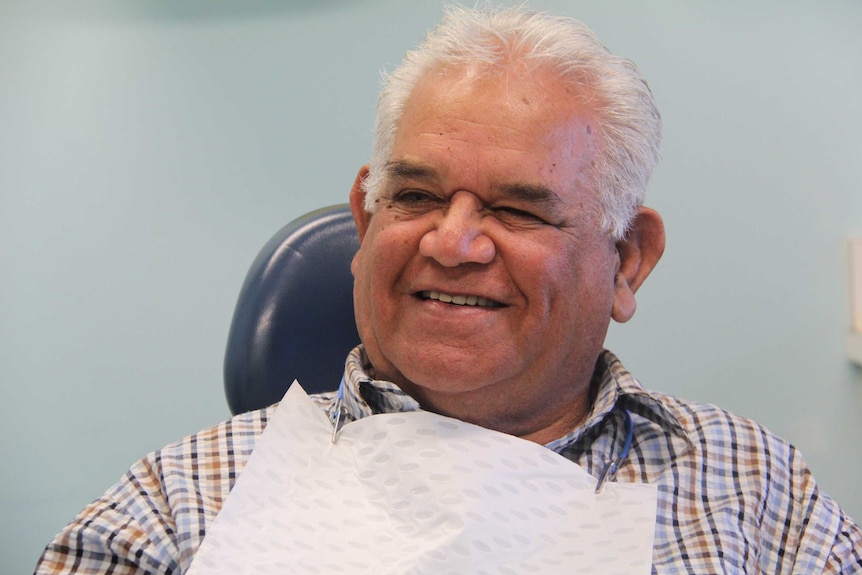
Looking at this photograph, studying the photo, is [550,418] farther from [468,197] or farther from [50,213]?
[50,213]

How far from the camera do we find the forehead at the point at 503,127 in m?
1.00

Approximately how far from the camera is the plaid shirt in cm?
97

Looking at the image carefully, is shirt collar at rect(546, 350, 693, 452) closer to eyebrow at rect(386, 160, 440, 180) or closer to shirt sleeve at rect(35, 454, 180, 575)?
eyebrow at rect(386, 160, 440, 180)

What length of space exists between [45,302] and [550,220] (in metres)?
1.48

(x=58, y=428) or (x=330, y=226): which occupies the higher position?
(x=330, y=226)

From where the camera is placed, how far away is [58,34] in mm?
2033

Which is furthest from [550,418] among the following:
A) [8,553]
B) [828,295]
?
[8,553]

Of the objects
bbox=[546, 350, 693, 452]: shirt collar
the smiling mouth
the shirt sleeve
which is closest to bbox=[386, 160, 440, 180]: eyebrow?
the smiling mouth

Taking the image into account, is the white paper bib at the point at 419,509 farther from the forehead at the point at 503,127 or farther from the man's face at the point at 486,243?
the forehead at the point at 503,127

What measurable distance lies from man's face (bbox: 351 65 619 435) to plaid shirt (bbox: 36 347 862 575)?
0.09m

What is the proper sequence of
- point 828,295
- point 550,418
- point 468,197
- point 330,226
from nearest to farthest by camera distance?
point 468,197, point 550,418, point 330,226, point 828,295

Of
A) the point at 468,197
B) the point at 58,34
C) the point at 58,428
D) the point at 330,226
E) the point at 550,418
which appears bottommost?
the point at 58,428

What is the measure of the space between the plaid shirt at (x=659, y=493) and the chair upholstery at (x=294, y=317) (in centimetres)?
16

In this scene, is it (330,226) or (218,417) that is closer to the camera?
(330,226)
